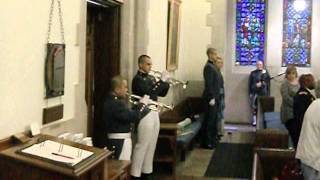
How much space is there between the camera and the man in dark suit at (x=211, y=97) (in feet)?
26.6

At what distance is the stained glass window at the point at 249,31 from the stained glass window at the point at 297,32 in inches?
20.9

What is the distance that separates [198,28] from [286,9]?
3018 mm

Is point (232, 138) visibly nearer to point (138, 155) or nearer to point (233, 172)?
point (233, 172)

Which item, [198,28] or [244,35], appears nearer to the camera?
[198,28]

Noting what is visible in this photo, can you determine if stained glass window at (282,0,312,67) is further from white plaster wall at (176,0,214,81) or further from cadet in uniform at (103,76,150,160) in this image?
cadet in uniform at (103,76,150,160)

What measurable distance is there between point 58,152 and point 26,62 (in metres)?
0.75

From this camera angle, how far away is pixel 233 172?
669cm

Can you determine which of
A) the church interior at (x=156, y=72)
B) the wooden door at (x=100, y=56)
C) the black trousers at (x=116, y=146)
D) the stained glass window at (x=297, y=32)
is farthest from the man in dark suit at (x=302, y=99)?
the stained glass window at (x=297, y=32)

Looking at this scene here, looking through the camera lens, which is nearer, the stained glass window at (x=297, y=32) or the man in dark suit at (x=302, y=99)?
the man in dark suit at (x=302, y=99)

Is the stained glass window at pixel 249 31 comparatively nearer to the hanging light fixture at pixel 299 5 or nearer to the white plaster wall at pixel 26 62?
the hanging light fixture at pixel 299 5

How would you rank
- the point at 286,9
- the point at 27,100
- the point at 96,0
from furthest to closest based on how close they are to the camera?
the point at 286,9 → the point at 96,0 → the point at 27,100

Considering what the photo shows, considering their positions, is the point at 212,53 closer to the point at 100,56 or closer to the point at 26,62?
the point at 100,56

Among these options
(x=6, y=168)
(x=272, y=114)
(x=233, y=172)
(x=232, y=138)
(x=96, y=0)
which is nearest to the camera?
(x=6, y=168)

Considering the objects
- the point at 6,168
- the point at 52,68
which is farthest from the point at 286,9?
the point at 6,168
